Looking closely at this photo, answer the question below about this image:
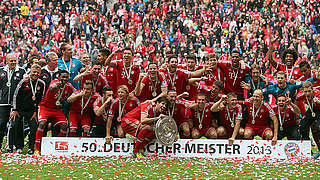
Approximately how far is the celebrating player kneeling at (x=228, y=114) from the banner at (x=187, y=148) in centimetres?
47

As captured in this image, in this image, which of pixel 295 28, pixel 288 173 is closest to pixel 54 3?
pixel 295 28

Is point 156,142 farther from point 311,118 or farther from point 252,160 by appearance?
point 311,118

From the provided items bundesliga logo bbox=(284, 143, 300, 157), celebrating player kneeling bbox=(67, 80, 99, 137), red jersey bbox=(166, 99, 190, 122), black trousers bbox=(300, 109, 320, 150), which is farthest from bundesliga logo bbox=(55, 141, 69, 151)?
black trousers bbox=(300, 109, 320, 150)

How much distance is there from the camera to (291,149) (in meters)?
8.71

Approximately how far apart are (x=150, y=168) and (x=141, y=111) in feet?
5.38

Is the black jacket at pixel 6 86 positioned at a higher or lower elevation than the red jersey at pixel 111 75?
lower

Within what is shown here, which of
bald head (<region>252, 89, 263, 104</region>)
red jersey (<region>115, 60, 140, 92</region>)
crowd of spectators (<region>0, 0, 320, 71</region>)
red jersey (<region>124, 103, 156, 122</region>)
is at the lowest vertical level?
red jersey (<region>124, 103, 156, 122</region>)

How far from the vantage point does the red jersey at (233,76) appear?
993 centimetres

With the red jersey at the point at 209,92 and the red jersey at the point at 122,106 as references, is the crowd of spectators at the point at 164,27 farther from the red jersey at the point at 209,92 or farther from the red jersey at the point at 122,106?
the red jersey at the point at 122,106

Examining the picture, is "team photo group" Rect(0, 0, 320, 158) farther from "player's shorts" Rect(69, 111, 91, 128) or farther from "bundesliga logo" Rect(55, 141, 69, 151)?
"bundesliga logo" Rect(55, 141, 69, 151)

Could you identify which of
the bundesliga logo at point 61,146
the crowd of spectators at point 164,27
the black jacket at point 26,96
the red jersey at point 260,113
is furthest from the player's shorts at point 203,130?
the crowd of spectators at point 164,27

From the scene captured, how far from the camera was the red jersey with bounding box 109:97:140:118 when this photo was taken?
9.03 metres

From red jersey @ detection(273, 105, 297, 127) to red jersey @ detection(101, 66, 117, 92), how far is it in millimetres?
3373

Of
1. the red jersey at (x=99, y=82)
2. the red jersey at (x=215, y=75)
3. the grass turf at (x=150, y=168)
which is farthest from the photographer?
the red jersey at (x=215, y=75)
